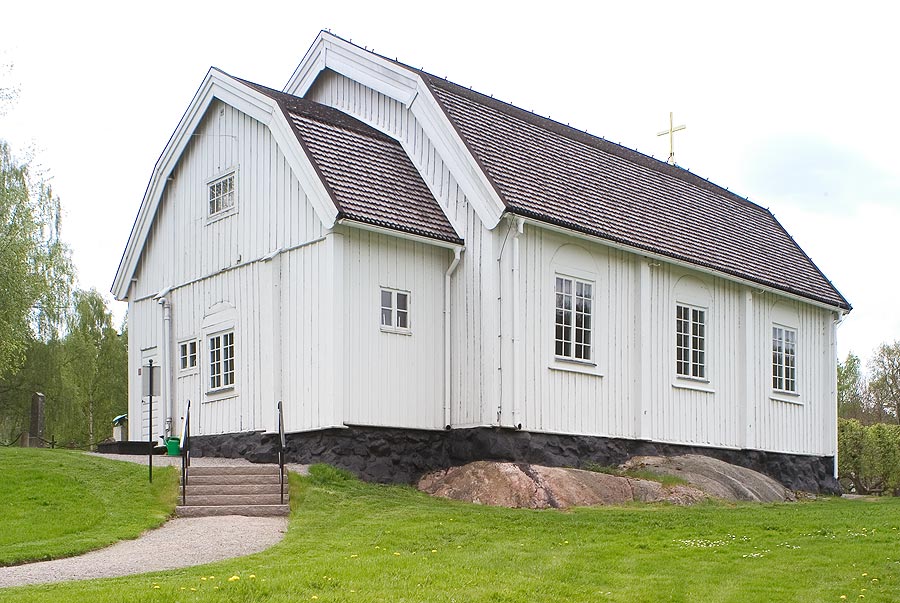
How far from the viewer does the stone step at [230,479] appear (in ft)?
59.1

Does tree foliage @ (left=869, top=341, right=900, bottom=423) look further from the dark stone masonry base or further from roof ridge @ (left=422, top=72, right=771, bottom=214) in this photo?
the dark stone masonry base

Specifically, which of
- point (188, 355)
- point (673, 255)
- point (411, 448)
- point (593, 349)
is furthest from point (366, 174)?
point (673, 255)

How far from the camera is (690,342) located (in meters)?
23.9

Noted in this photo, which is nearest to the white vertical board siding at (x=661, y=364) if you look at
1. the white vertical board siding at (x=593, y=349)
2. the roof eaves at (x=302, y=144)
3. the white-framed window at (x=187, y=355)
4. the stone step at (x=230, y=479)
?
the white vertical board siding at (x=593, y=349)

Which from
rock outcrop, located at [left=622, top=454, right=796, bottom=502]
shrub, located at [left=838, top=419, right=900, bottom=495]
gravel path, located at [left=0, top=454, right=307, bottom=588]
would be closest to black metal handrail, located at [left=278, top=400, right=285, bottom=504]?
gravel path, located at [left=0, top=454, right=307, bottom=588]

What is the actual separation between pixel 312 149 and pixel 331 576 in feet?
34.7

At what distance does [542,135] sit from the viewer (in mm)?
24344

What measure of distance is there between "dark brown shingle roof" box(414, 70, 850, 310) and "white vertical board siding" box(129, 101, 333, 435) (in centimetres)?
348

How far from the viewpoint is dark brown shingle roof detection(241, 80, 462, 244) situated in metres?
19.9

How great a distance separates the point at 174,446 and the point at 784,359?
13614 mm

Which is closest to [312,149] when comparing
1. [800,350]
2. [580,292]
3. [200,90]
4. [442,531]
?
[200,90]

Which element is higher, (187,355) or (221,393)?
(187,355)

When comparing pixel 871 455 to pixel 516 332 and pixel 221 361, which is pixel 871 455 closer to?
pixel 516 332

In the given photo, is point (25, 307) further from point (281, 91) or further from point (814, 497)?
point (814, 497)
